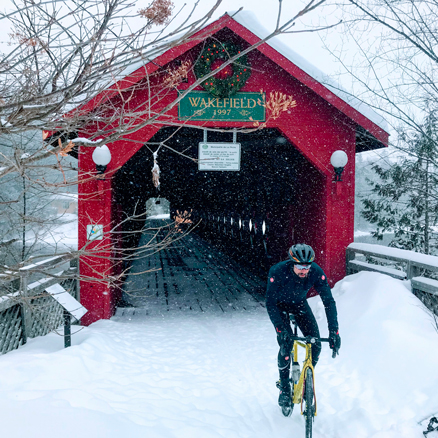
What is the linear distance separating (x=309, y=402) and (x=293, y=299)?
933 mm

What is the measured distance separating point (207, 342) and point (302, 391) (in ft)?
10.1

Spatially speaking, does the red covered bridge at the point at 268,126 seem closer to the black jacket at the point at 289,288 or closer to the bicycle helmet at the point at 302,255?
the black jacket at the point at 289,288

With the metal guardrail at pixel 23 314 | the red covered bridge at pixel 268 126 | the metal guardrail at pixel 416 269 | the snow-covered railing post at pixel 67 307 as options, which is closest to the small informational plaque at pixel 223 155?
the red covered bridge at pixel 268 126

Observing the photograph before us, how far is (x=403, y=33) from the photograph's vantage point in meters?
4.47

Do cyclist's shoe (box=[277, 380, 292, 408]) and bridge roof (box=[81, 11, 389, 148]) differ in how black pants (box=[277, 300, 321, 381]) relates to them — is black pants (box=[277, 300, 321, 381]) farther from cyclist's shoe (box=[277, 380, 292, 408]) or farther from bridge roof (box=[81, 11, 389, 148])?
bridge roof (box=[81, 11, 389, 148])

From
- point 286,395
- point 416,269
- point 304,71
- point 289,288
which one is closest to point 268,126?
point 304,71

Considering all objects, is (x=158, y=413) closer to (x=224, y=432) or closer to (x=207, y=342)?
(x=224, y=432)

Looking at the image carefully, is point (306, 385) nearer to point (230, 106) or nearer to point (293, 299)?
point (293, 299)

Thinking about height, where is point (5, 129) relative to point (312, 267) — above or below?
above

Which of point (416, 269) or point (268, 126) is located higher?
point (268, 126)

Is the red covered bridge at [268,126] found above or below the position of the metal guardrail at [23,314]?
above

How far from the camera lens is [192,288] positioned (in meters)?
11.1

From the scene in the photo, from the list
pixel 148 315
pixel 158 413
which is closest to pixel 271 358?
pixel 158 413

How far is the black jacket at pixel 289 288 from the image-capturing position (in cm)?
367
